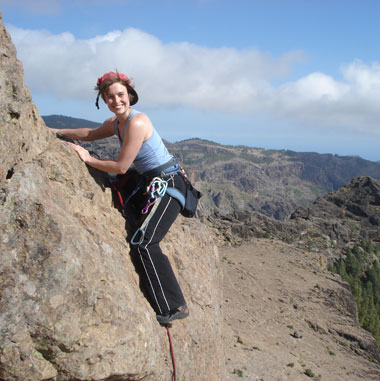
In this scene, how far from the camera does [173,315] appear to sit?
293 inches

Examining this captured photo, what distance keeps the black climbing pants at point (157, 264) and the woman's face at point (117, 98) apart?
1.76 m

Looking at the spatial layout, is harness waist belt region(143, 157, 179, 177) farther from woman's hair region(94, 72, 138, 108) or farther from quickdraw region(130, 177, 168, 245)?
woman's hair region(94, 72, 138, 108)

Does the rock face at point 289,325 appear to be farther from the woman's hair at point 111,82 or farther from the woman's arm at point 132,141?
the woman's hair at point 111,82

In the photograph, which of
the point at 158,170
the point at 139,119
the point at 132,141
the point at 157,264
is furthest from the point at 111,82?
the point at 157,264

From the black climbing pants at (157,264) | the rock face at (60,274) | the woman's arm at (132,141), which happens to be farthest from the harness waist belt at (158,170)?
the rock face at (60,274)

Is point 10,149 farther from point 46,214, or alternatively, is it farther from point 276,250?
point 276,250

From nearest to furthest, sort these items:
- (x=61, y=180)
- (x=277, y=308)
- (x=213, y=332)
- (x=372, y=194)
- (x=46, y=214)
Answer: (x=46, y=214) → (x=61, y=180) → (x=213, y=332) → (x=277, y=308) → (x=372, y=194)

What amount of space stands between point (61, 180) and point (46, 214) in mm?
1575

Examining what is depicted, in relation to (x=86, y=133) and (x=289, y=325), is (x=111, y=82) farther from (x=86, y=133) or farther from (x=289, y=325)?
(x=289, y=325)

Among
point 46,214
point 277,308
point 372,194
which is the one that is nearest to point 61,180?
point 46,214

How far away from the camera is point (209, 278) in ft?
32.4

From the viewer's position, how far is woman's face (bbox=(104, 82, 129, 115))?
23.2 ft

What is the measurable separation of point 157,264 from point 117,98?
3.34 meters

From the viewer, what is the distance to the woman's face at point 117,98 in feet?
23.2
